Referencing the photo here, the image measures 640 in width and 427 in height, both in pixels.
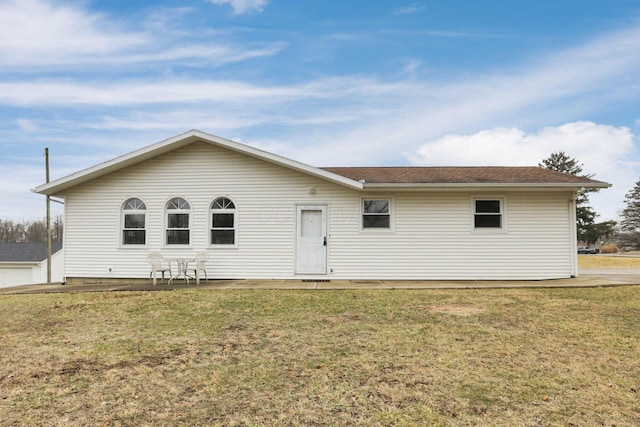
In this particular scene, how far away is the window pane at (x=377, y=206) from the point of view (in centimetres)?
1171

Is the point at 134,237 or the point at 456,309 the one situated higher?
the point at 134,237

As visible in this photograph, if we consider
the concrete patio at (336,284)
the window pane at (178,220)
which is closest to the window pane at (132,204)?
the window pane at (178,220)

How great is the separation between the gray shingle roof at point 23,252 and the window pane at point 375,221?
Result: 25496 mm

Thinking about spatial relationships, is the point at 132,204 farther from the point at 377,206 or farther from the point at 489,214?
the point at 489,214

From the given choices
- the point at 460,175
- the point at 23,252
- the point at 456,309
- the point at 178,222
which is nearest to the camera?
the point at 456,309

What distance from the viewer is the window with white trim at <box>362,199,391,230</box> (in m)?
11.7

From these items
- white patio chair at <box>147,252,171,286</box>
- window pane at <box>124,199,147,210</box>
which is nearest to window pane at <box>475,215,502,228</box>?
white patio chair at <box>147,252,171,286</box>

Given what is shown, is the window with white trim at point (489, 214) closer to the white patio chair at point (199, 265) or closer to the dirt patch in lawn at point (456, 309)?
the dirt patch in lawn at point (456, 309)

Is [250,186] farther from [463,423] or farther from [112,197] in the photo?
[463,423]

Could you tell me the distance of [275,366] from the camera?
4242 millimetres

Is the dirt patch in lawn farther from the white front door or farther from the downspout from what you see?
the downspout

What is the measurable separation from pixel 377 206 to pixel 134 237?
7.16 metres

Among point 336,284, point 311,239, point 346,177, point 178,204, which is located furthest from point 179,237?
point 346,177

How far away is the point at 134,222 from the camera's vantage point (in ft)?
39.4
